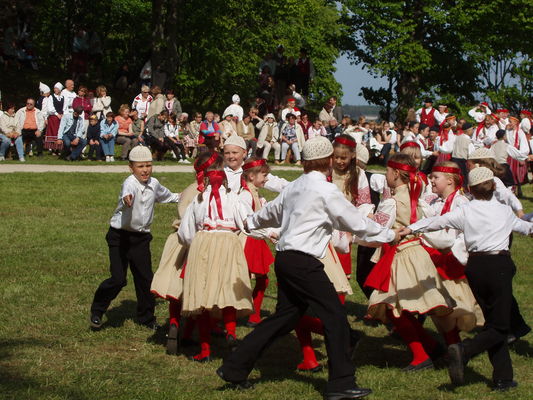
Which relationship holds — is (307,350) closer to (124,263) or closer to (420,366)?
(420,366)

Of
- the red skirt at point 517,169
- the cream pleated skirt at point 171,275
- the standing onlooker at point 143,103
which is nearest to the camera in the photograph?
the cream pleated skirt at point 171,275

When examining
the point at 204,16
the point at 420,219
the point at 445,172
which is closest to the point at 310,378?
the point at 420,219

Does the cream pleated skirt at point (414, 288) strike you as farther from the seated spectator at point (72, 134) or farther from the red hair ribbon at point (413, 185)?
the seated spectator at point (72, 134)

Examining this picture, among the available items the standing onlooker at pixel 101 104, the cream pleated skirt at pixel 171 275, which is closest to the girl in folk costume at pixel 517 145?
the standing onlooker at pixel 101 104

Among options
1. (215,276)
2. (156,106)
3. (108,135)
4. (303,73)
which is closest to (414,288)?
(215,276)

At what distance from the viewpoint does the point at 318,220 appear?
276 inches

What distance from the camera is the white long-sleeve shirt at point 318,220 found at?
7.00 metres

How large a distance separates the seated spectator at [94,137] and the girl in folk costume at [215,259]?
15933 millimetres

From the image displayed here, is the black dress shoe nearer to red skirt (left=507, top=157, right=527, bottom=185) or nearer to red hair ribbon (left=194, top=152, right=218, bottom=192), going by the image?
red hair ribbon (left=194, top=152, right=218, bottom=192)

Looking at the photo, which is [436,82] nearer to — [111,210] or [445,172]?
[111,210]

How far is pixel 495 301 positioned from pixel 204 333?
2535 millimetres

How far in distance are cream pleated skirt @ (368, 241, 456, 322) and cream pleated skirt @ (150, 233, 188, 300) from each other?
180 cm

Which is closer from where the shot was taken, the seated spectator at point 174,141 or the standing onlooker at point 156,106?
the seated spectator at point 174,141

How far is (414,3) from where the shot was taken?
1603 inches
